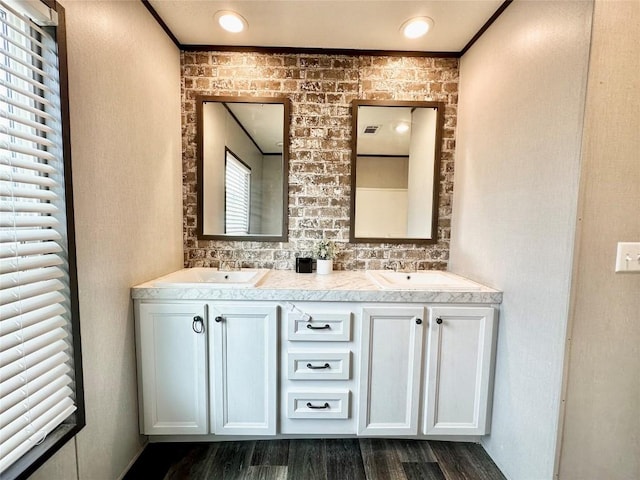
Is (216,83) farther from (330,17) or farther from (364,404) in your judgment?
(364,404)

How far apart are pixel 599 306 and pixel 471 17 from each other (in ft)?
5.40

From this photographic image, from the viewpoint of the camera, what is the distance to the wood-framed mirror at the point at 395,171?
1984 mm

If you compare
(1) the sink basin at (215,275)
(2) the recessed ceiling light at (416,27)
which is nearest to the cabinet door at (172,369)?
(1) the sink basin at (215,275)

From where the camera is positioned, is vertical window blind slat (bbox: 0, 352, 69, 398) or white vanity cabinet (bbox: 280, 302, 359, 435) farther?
white vanity cabinet (bbox: 280, 302, 359, 435)

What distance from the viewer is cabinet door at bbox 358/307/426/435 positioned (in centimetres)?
151

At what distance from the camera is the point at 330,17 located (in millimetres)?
1615

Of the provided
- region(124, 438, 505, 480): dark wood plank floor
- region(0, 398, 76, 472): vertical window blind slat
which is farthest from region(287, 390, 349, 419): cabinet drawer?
region(0, 398, 76, 472): vertical window blind slat

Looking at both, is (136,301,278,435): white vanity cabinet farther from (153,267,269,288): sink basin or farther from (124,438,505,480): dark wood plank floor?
(153,267,269,288): sink basin

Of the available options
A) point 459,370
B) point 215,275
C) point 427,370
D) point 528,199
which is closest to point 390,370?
point 427,370

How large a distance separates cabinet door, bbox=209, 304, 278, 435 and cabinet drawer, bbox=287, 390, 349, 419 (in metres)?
0.11

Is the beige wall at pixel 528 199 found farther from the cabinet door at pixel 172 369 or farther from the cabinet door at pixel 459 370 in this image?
the cabinet door at pixel 172 369

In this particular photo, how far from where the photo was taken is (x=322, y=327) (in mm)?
1513

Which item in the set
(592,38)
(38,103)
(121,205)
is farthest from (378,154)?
(38,103)

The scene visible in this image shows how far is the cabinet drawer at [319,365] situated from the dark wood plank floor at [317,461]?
0.44 m
